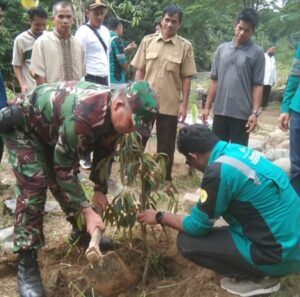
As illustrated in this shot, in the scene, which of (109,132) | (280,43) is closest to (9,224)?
(109,132)

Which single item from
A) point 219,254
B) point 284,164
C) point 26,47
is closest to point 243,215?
point 219,254

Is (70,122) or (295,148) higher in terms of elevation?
(70,122)

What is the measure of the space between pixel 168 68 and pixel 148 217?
2.04 metres

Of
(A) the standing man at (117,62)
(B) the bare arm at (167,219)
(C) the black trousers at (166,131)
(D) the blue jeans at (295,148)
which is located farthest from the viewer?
(A) the standing man at (117,62)

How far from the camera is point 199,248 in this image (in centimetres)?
256

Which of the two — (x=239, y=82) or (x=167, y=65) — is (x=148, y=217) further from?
(x=167, y=65)

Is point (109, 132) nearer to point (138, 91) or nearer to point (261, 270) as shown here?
point (138, 91)

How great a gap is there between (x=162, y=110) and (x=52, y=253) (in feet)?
6.10

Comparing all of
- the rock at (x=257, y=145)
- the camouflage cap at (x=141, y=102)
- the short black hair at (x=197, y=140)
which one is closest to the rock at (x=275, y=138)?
the rock at (x=257, y=145)

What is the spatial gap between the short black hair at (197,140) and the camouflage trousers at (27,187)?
745mm

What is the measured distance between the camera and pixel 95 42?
471 centimetres

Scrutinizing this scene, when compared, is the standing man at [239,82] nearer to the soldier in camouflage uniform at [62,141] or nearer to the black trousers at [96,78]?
the black trousers at [96,78]

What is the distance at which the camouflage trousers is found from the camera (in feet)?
8.42

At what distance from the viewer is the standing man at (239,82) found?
13.0 feet
